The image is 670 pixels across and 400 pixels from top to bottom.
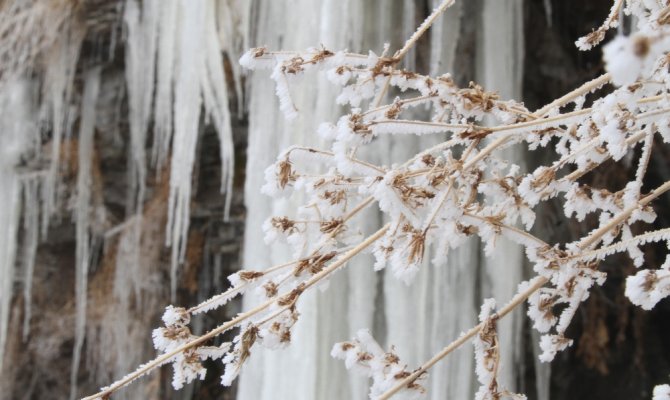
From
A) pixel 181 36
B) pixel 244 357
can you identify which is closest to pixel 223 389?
pixel 181 36

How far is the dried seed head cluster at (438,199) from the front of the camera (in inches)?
28.8

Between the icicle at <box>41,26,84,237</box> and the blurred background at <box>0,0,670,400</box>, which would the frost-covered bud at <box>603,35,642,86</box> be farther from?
the icicle at <box>41,26,84,237</box>

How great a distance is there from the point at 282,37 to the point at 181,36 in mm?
361

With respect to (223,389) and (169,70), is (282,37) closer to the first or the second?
(169,70)

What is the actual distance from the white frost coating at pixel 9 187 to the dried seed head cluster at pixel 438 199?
2255 mm

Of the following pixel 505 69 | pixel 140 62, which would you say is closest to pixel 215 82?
pixel 140 62

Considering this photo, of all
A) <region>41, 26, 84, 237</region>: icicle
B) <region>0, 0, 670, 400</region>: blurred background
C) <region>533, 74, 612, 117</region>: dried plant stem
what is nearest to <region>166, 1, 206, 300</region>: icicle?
<region>0, 0, 670, 400</region>: blurred background

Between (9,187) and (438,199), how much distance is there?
2.58 metres

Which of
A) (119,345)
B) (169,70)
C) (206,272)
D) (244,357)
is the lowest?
(244,357)

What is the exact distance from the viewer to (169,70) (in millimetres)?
2457

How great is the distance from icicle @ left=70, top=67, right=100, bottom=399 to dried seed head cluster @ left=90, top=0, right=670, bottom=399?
2228mm

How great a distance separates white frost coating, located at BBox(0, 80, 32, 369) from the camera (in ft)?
9.44

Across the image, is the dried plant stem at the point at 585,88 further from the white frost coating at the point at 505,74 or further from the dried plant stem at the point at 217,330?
the white frost coating at the point at 505,74

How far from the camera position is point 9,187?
298cm
